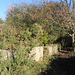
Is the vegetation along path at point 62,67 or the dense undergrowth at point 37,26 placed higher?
the dense undergrowth at point 37,26

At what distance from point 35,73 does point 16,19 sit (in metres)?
7.03

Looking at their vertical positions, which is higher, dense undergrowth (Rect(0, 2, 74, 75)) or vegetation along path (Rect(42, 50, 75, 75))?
dense undergrowth (Rect(0, 2, 74, 75))

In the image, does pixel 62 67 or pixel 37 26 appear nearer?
pixel 62 67

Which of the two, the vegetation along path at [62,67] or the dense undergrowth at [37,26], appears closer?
the vegetation along path at [62,67]

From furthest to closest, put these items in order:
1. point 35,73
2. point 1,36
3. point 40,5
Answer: point 40,5, point 1,36, point 35,73

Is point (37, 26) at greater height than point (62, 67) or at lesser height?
greater

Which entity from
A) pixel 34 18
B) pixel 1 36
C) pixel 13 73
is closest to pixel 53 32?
pixel 34 18

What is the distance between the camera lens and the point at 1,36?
548 cm

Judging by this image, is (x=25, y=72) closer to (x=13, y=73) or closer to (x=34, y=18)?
(x=13, y=73)

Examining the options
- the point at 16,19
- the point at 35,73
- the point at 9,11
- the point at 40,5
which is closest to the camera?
the point at 35,73

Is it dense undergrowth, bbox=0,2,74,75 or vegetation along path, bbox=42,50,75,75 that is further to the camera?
dense undergrowth, bbox=0,2,74,75

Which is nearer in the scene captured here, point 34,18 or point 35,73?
point 35,73

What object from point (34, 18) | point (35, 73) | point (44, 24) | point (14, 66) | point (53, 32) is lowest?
point (35, 73)

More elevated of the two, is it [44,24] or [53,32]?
[44,24]
